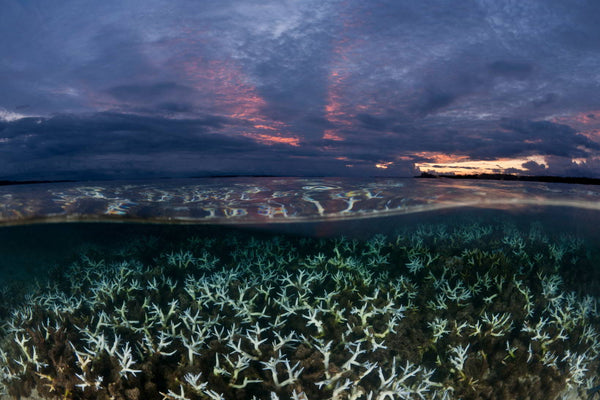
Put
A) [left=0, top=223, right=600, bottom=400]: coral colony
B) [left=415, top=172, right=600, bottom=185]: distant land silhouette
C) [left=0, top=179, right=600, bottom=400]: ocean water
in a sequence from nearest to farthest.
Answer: [left=0, top=223, right=600, bottom=400]: coral colony
[left=0, top=179, right=600, bottom=400]: ocean water
[left=415, top=172, right=600, bottom=185]: distant land silhouette

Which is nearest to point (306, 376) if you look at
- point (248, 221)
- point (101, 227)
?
point (248, 221)

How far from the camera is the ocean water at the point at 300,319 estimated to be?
370 centimetres

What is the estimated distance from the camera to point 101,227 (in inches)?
712

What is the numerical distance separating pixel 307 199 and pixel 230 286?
312 inches

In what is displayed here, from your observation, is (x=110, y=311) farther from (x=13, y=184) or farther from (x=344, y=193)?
(x=13, y=184)

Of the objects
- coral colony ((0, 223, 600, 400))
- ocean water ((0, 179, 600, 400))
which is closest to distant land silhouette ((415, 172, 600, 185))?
ocean water ((0, 179, 600, 400))

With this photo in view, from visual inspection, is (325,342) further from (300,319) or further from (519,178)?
(519,178)

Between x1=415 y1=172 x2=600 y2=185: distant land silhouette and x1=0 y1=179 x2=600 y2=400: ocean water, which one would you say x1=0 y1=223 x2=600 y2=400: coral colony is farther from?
x1=415 y1=172 x2=600 y2=185: distant land silhouette

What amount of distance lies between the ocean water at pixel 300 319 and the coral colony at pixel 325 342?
3cm

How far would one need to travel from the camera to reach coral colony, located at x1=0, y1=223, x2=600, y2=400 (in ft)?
11.7

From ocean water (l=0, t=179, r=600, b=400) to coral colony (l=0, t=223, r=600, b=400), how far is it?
0.09ft

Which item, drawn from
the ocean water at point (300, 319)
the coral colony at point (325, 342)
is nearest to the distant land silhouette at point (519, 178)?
the ocean water at point (300, 319)

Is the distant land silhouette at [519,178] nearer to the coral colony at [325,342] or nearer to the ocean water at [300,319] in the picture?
the ocean water at [300,319]

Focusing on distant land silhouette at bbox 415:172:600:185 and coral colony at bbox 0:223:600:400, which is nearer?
coral colony at bbox 0:223:600:400
